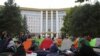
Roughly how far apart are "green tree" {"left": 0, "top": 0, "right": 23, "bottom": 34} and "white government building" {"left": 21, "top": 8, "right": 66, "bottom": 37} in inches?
4233

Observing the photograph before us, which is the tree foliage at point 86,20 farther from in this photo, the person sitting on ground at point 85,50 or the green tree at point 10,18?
the person sitting on ground at point 85,50

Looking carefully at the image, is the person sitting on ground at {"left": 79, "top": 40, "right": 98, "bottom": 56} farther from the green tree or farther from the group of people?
the green tree

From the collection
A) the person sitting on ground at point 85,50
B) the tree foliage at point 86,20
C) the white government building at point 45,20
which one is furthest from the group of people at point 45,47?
the white government building at point 45,20

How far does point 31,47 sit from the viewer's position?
20453 millimetres

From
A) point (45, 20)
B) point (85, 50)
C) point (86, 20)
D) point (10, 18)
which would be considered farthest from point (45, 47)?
point (45, 20)

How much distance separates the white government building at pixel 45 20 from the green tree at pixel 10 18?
108 meters

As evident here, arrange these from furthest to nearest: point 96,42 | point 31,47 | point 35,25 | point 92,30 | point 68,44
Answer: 1. point 35,25
2. point 92,30
3. point 68,44
4. point 31,47
5. point 96,42

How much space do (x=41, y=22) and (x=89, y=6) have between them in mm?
129529

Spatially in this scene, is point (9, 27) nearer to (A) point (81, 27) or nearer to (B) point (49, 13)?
(A) point (81, 27)

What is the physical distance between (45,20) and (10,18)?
127 metres

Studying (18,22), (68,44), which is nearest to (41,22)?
(18,22)

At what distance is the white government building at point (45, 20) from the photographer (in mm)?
170875

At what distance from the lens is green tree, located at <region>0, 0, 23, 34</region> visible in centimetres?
5666

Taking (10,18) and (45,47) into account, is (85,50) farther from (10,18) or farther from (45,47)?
(10,18)
